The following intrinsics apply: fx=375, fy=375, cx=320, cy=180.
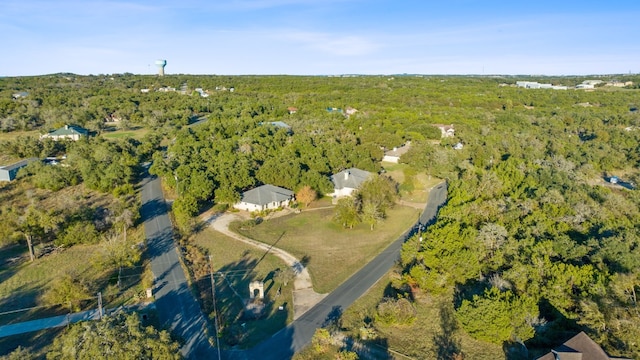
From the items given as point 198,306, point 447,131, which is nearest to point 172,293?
point 198,306

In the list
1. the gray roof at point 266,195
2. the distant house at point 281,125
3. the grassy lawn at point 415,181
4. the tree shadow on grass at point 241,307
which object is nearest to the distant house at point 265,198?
the gray roof at point 266,195

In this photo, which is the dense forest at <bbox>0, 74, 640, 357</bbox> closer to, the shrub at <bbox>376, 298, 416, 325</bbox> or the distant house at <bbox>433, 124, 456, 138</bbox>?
the distant house at <bbox>433, 124, 456, 138</bbox>

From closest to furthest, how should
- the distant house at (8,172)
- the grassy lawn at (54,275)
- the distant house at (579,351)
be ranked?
the distant house at (579,351)
the grassy lawn at (54,275)
the distant house at (8,172)

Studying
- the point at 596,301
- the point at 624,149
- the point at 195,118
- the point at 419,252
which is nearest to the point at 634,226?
the point at 596,301

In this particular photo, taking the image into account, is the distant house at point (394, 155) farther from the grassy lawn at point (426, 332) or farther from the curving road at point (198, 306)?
the grassy lawn at point (426, 332)

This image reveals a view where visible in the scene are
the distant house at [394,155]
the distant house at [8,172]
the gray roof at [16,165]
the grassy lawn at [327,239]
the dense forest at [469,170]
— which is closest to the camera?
the dense forest at [469,170]

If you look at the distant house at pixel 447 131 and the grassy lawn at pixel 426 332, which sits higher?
the distant house at pixel 447 131

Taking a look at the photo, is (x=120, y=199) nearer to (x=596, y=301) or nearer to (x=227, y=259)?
(x=227, y=259)

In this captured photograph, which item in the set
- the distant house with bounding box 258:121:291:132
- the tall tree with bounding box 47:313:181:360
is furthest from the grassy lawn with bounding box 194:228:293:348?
the distant house with bounding box 258:121:291:132

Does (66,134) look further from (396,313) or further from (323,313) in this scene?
(396,313)
